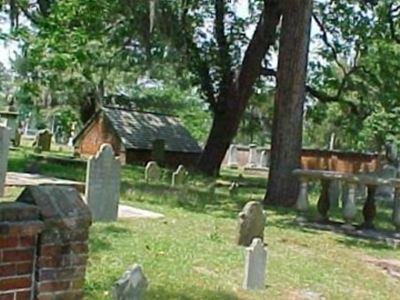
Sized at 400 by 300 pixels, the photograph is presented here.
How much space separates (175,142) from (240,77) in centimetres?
826

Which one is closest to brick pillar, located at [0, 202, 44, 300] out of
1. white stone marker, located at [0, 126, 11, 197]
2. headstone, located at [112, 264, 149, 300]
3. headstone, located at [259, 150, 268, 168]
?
headstone, located at [112, 264, 149, 300]

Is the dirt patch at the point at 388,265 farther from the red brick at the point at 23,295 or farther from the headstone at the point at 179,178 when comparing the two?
the headstone at the point at 179,178

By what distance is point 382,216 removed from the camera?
16.3m

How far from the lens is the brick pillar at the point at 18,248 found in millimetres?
3730

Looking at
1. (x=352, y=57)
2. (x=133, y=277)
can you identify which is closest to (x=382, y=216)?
(x=352, y=57)

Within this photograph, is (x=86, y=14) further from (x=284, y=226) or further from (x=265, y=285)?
(x=265, y=285)

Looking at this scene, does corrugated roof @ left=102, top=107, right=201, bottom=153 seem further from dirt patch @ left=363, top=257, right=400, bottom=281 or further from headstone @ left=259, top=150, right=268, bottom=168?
dirt patch @ left=363, top=257, right=400, bottom=281

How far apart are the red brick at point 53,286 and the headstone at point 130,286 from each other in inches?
32.5

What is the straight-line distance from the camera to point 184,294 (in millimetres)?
6531

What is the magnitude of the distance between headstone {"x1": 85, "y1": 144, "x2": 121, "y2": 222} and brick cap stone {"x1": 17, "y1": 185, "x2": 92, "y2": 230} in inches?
240

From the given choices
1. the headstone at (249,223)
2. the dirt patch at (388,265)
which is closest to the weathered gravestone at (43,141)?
the headstone at (249,223)

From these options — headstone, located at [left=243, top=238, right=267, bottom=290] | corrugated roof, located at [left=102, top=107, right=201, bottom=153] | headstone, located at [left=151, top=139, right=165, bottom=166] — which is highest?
corrugated roof, located at [left=102, top=107, right=201, bottom=153]

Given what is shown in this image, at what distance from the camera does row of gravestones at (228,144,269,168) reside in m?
43.4

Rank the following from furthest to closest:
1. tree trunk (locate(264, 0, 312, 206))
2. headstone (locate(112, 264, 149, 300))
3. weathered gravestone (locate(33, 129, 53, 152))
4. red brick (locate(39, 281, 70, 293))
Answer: weathered gravestone (locate(33, 129, 53, 152)) → tree trunk (locate(264, 0, 312, 206)) → headstone (locate(112, 264, 149, 300)) → red brick (locate(39, 281, 70, 293))
